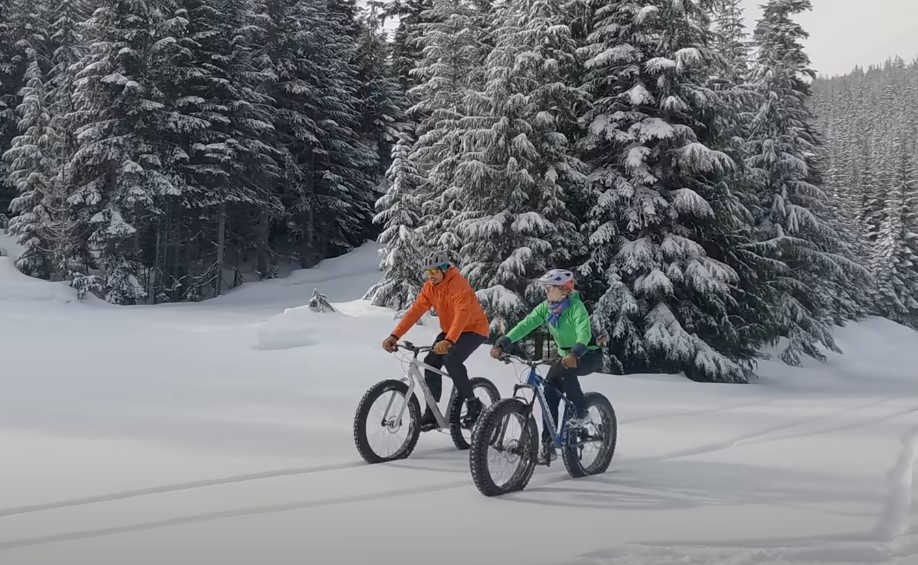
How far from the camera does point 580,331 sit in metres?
7.76

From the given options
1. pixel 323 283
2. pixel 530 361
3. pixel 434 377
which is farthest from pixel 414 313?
pixel 323 283

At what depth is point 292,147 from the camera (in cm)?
4184

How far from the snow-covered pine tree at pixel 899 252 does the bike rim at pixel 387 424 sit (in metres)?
55.0

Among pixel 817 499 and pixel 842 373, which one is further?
pixel 842 373

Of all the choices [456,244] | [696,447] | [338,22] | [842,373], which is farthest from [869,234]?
[696,447]

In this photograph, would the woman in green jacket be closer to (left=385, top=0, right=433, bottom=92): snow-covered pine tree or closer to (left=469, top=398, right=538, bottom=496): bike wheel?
(left=469, top=398, right=538, bottom=496): bike wheel

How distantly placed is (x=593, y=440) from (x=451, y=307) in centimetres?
215

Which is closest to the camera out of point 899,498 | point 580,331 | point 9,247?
point 899,498

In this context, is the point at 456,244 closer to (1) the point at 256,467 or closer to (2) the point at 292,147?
(1) the point at 256,467

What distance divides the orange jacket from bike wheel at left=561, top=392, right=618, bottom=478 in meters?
1.52

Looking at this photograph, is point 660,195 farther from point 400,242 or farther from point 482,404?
point 482,404

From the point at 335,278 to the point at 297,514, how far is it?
1349 inches

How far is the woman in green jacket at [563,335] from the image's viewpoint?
782cm

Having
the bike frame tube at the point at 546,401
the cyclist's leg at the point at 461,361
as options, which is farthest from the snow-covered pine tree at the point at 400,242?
the bike frame tube at the point at 546,401
